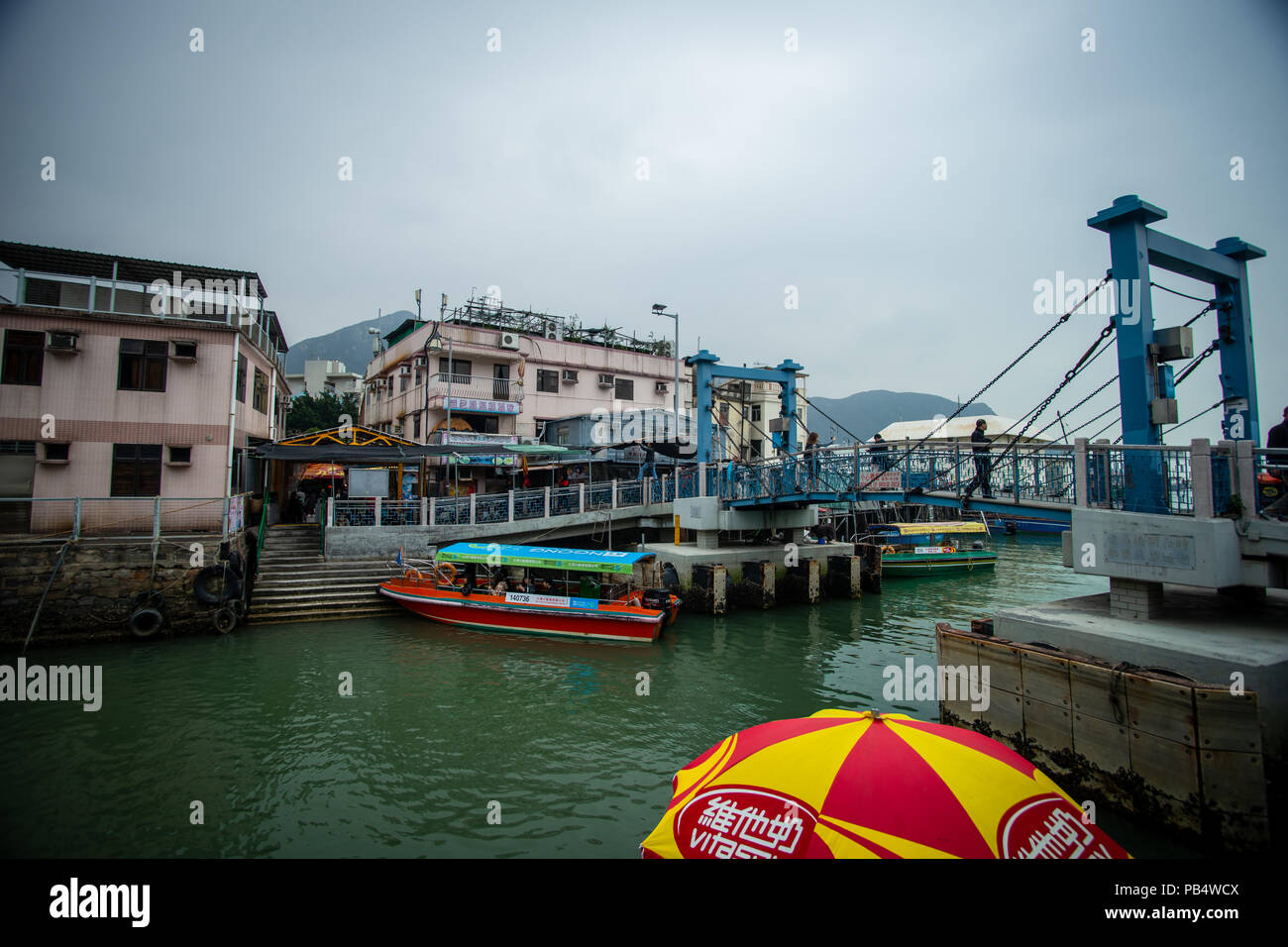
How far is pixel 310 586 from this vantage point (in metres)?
17.5

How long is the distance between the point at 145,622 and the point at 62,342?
8.41 meters

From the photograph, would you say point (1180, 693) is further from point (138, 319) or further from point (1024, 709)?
point (138, 319)

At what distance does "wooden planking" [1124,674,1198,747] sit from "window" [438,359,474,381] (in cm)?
2889

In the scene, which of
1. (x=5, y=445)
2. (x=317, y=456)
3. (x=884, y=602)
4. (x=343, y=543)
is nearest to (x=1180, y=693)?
(x=884, y=602)

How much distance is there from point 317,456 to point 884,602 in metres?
20.2

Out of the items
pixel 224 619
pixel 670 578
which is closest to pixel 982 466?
pixel 670 578

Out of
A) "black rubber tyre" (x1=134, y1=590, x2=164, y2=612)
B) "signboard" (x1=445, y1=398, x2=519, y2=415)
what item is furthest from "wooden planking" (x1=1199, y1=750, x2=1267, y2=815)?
"signboard" (x1=445, y1=398, x2=519, y2=415)

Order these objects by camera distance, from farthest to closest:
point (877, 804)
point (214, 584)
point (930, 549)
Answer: point (930, 549), point (214, 584), point (877, 804)

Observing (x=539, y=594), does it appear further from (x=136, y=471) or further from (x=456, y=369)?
(x=456, y=369)

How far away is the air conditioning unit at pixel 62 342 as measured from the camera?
16.2 metres

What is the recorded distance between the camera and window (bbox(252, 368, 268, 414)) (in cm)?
2181
